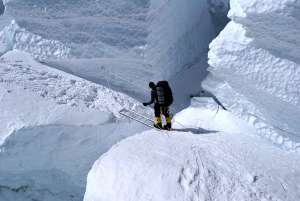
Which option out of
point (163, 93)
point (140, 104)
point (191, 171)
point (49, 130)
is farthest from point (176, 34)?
point (191, 171)

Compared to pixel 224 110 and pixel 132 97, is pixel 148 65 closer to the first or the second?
pixel 132 97

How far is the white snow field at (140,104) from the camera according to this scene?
3093 millimetres

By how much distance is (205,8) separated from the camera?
9555 millimetres

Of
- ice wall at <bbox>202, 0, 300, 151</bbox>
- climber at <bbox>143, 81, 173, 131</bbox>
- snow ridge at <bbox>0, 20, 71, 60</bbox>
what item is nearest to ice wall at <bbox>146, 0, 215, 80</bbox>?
ice wall at <bbox>202, 0, 300, 151</bbox>

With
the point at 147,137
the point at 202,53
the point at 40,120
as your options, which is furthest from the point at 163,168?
the point at 202,53

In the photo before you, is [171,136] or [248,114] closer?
[171,136]

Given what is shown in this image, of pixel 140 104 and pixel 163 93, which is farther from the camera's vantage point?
pixel 140 104

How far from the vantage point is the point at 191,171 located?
3062 mm

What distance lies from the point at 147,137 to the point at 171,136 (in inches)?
18.5

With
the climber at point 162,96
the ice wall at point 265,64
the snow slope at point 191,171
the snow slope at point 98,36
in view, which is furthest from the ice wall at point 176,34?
the snow slope at point 191,171

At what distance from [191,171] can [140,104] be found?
3.50 metres

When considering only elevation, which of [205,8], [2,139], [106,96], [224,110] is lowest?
[2,139]

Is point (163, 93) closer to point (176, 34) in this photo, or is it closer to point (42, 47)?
point (176, 34)

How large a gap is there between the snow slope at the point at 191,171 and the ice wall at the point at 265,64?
706 mm
